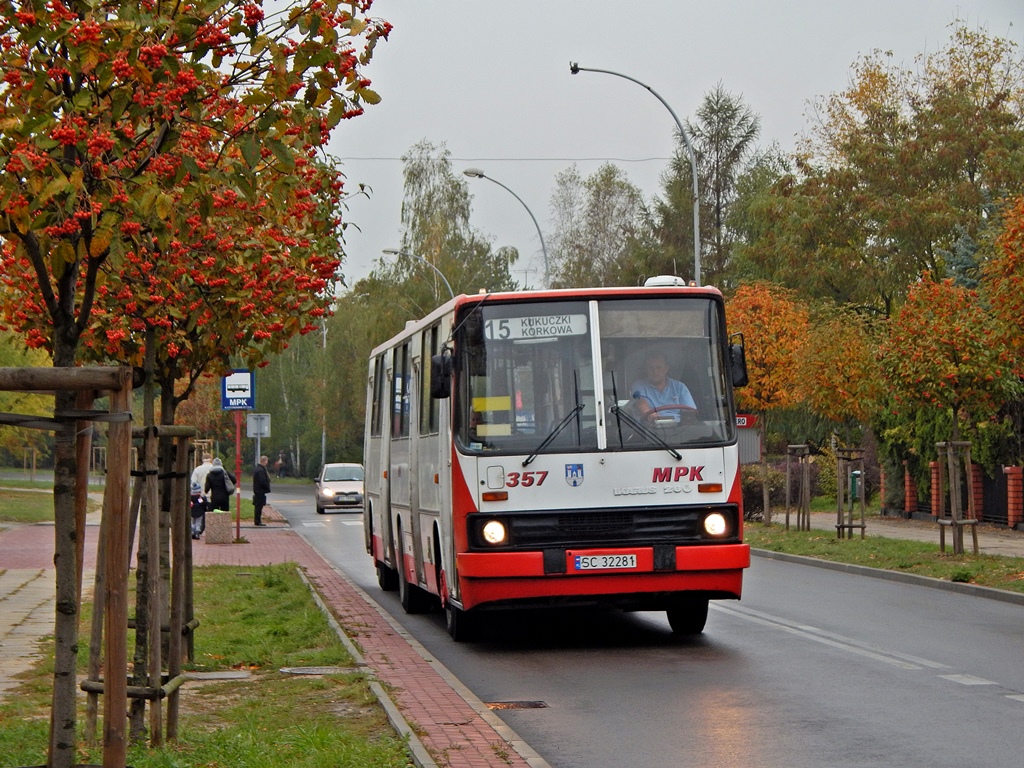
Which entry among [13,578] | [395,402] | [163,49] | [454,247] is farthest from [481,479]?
[454,247]

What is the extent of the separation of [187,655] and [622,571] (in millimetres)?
3597

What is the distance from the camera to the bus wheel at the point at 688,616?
48.1ft

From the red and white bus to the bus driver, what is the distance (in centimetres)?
1

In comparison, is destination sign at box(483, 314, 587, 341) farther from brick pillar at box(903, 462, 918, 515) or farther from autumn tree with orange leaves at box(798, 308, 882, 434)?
brick pillar at box(903, 462, 918, 515)

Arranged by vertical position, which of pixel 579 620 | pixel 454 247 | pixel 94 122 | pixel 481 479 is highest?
pixel 454 247

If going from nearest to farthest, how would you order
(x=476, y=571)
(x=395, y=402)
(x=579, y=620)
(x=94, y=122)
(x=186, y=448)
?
(x=94, y=122) → (x=186, y=448) → (x=476, y=571) → (x=579, y=620) → (x=395, y=402)

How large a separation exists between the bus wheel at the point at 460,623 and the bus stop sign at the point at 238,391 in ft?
43.6

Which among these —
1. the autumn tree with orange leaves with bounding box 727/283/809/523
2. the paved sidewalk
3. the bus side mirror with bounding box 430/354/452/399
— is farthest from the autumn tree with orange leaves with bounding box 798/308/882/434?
the bus side mirror with bounding box 430/354/452/399

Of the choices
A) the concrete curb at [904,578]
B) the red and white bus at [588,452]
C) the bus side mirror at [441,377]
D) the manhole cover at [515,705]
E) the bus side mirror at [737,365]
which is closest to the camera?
the manhole cover at [515,705]

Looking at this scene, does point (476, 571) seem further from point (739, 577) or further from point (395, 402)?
point (395, 402)

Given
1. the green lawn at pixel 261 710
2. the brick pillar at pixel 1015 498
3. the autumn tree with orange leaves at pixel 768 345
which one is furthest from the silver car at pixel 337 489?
the green lawn at pixel 261 710

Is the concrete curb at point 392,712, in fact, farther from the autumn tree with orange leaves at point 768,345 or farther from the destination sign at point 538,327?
the autumn tree with orange leaves at point 768,345

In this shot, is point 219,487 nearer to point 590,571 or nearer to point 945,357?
point 945,357

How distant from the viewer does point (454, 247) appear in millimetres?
75875
